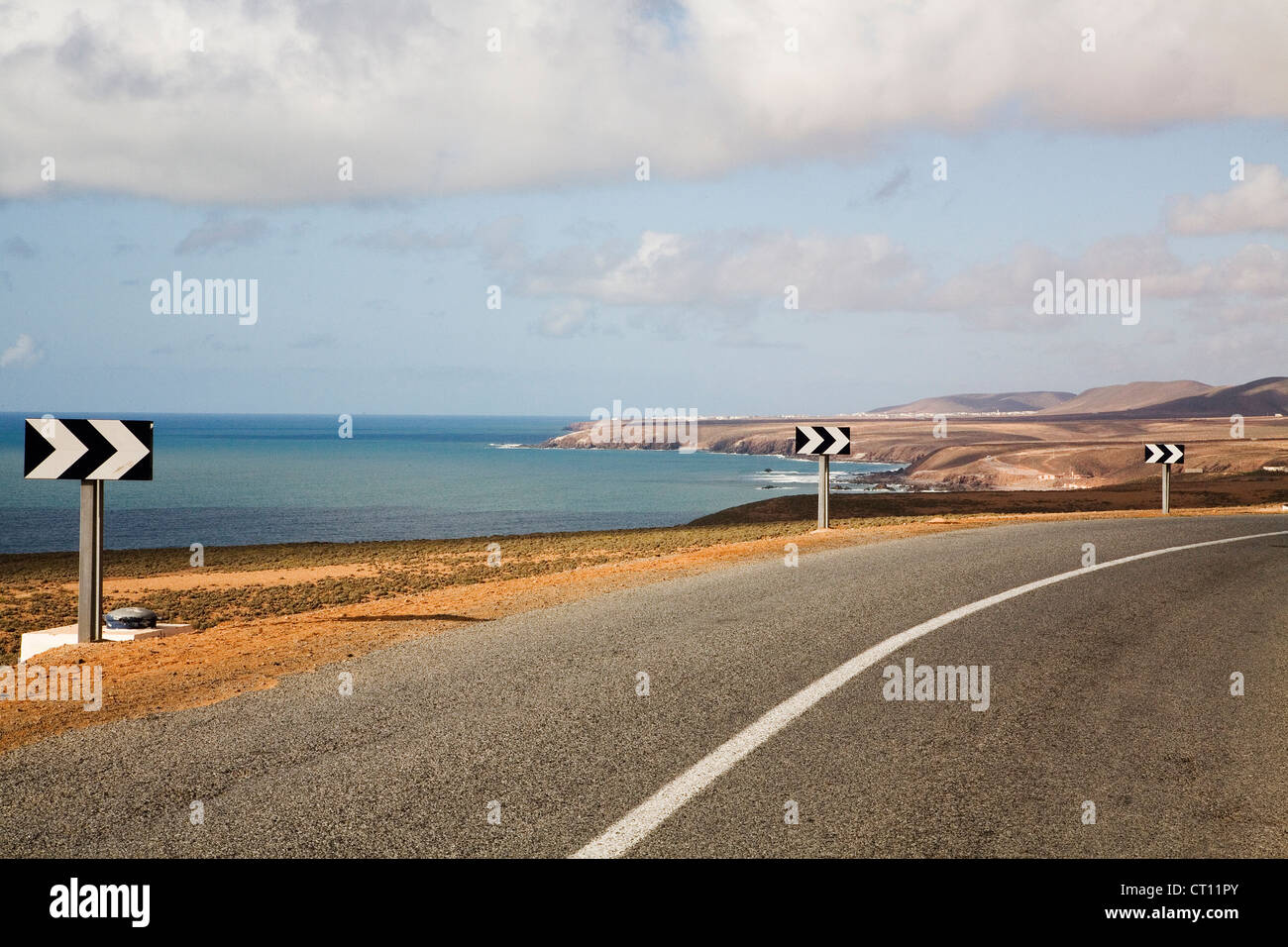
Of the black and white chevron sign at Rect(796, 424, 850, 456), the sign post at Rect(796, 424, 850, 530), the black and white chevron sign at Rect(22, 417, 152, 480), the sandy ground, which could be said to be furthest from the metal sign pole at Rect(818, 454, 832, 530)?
the black and white chevron sign at Rect(22, 417, 152, 480)

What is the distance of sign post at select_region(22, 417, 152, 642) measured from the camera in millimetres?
8820

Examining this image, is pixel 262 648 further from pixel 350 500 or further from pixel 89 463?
pixel 350 500

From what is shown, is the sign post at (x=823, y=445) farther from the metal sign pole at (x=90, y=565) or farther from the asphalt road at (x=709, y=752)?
the metal sign pole at (x=90, y=565)

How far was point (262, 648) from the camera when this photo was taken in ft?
28.7

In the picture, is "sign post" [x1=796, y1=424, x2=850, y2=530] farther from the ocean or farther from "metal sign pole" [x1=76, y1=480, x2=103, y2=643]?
the ocean

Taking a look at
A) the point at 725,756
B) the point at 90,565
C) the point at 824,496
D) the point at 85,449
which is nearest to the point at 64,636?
the point at 90,565

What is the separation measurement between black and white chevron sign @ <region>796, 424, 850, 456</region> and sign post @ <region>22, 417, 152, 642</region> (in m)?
12.3

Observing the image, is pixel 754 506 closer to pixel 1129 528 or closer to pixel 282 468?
Answer: pixel 1129 528

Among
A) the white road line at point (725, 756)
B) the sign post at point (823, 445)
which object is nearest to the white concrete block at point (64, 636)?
the white road line at point (725, 756)

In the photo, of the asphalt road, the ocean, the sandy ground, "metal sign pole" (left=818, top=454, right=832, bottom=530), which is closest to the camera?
the asphalt road

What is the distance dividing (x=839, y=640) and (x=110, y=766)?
17.6 ft

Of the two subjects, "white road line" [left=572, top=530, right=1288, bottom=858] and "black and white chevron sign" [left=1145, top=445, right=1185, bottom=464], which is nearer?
"white road line" [left=572, top=530, right=1288, bottom=858]

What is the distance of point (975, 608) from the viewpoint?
977cm
